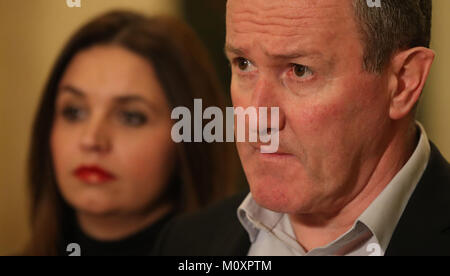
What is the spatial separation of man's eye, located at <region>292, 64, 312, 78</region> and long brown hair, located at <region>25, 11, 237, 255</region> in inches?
13.8

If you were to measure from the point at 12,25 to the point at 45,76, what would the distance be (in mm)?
146

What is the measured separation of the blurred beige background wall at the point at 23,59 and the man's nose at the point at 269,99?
0.43 m

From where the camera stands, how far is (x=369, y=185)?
4.04 feet

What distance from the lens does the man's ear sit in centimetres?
117

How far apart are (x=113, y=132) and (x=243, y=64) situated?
0.42 meters

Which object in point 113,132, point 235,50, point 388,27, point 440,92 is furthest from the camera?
point 113,132

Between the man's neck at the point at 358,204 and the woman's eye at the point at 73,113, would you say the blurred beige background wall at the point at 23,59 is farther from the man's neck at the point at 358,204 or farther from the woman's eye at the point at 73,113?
the man's neck at the point at 358,204

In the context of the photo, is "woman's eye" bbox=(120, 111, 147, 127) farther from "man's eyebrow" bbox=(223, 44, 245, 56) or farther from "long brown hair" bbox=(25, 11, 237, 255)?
"man's eyebrow" bbox=(223, 44, 245, 56)

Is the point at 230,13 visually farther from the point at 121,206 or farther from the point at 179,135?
the point at 121,206

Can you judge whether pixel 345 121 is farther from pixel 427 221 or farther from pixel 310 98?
pixel 427 221

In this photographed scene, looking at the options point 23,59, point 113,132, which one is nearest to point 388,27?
point 113,132

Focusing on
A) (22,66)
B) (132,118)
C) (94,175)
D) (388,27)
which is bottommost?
(94,175)

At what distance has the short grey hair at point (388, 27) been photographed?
44.3 inches

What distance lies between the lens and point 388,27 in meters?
1.14
